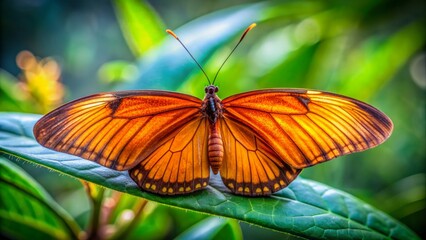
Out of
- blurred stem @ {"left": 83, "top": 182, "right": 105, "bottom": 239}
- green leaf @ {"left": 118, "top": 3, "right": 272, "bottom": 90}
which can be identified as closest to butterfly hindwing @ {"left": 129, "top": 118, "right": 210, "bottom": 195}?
blurred stem @ {"left": 83, "top": 182, "right": 105, "bottom": 239}

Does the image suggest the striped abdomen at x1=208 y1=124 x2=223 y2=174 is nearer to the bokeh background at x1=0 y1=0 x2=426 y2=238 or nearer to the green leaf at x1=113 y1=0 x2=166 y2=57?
the bokeh background at x1=0 y1=0 x2=426 y2=238

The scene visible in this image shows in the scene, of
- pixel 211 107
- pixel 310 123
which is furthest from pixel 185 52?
pixel 310 123

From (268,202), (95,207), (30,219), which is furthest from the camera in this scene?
(30,219)

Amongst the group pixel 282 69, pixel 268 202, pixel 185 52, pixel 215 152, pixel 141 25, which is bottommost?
pixel 268 202

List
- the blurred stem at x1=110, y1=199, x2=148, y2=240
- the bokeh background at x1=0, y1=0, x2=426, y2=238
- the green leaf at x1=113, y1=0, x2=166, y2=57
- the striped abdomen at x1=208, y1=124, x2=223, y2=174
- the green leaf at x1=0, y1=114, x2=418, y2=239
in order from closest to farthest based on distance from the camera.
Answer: the green leaf at x1=0, y1=114, x2=418, y2=239 < the striped abdomen at x1=208, y1=124, x2=223, y2=174 < the blurred stem at x1=110, y1=199, x2=148, y2=240 < the bokeh background at x1=0, y1=0, x2=426, y2=238 < the green leaf at x1=113, y1=0, x2=166, y2=57

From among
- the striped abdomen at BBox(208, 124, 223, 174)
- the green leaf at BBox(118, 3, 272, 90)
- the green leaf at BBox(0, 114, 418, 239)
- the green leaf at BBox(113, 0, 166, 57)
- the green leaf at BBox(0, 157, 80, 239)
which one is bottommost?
the green leaf at BBox(0, 114, 418, 239)

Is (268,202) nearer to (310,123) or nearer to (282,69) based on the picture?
(310,123)
